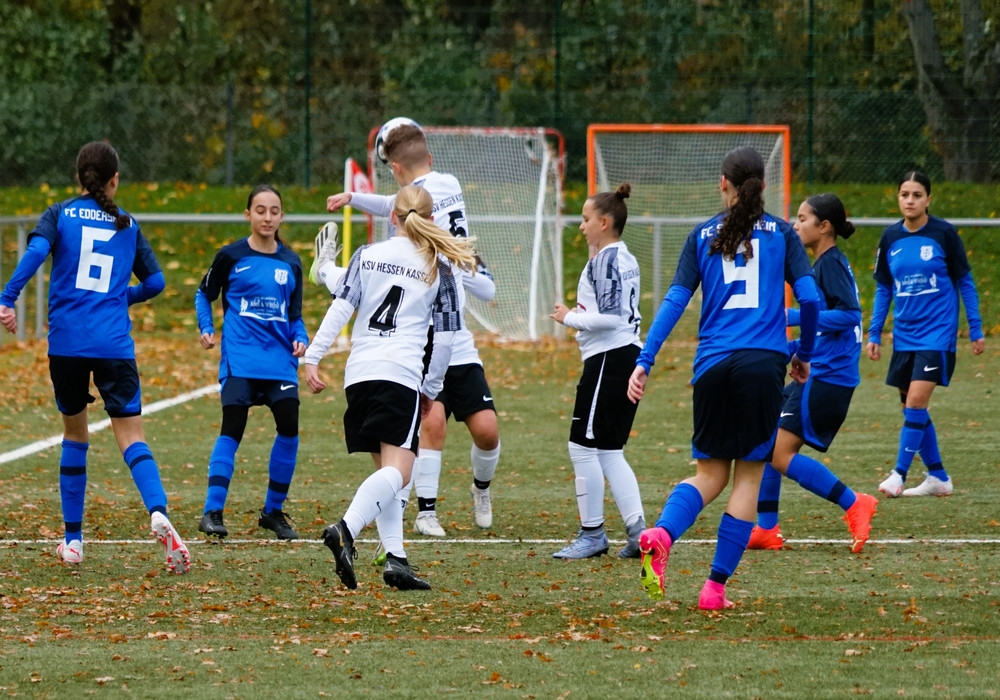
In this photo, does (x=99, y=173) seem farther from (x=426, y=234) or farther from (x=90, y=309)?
(x=426, y=234)

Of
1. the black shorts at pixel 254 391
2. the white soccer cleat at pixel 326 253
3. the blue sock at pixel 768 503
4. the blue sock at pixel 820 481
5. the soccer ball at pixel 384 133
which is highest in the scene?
the soccer ball at pixel 384 133

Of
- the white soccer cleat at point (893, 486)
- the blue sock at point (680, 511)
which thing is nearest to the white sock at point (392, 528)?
the blue sock at point (680, 511)

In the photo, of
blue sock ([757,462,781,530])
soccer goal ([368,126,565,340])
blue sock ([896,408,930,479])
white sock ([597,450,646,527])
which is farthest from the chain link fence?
white sock ([597,450,646,527])

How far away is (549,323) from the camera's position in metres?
18.0

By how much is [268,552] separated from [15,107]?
62.9 feet

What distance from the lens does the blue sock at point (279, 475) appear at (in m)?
7.29

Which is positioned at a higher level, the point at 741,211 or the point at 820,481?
the point at 741,211

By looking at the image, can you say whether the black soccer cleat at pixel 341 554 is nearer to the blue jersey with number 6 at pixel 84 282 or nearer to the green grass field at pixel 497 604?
the green grass field at pixel 497 604

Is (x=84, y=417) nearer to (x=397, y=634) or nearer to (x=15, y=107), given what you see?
(x=397, y=634)

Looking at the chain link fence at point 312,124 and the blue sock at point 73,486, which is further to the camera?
the chain link fence at point 312,124

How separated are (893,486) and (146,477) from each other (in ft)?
14.2

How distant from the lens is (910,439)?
331 inches

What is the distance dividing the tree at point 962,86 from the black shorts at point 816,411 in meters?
13.7

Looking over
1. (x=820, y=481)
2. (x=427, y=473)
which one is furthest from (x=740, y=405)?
(x=427, y=473)
